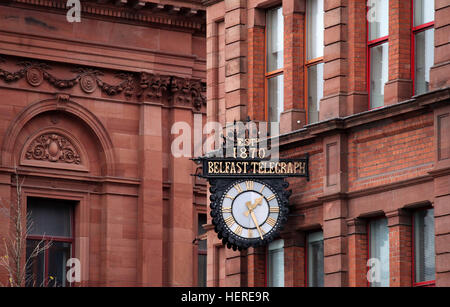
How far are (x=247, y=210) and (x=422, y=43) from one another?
6374 mm

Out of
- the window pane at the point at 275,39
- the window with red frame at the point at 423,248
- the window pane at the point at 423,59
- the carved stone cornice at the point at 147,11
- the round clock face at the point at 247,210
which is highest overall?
the carved stone cornice at the point at 147,11

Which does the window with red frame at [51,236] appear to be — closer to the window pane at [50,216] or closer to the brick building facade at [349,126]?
the window pane at [50,216]

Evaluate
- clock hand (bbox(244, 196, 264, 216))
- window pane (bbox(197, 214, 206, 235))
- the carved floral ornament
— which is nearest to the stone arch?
the carved floral ornament

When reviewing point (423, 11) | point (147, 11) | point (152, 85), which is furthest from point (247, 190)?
point (147, 11)

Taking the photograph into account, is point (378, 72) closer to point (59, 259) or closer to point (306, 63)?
point (306, 63)

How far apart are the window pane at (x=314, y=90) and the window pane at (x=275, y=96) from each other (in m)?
1.20

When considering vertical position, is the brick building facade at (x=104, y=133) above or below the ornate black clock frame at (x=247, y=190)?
above

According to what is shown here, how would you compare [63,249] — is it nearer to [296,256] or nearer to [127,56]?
[127,56]

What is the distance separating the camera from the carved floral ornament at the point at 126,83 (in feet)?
198

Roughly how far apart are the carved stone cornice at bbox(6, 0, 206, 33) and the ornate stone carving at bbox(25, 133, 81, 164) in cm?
431

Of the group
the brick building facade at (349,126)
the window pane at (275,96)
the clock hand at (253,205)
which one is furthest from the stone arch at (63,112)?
the clock hand at (253,205)

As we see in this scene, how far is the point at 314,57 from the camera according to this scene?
4681 centimetres
